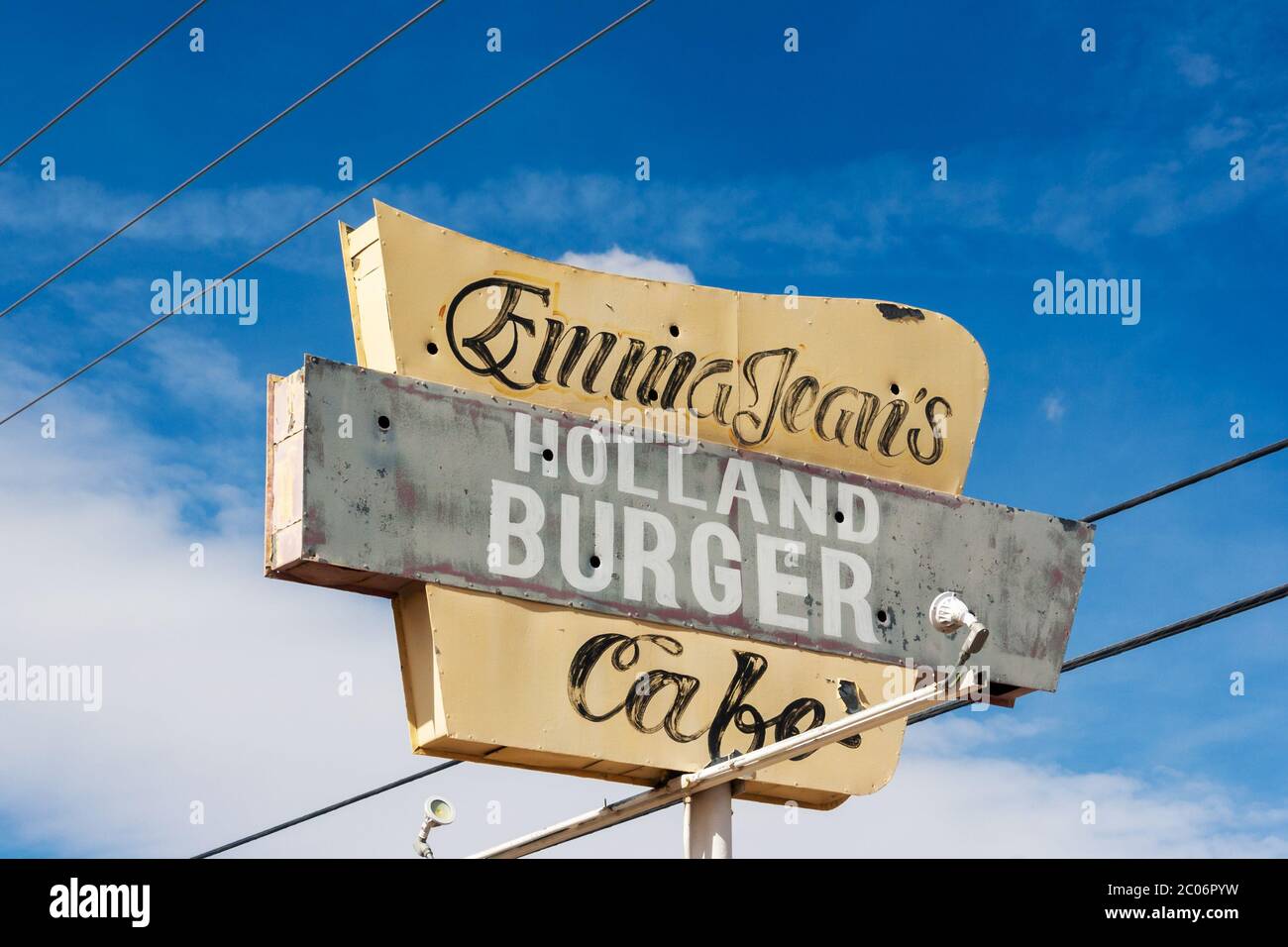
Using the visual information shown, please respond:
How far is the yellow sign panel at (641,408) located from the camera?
11.5 m

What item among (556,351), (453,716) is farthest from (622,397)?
(453,716)

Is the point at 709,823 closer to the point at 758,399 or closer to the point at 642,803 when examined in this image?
the point at 642,803

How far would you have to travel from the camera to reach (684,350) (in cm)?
1278

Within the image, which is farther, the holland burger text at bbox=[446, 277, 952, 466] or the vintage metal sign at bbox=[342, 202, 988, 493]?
the holland burger text at bbox=[446, 277, 952, 466]

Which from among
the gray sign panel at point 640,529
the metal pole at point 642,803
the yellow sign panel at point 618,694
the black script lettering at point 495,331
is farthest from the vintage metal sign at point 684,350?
the metal pole at point 642,803

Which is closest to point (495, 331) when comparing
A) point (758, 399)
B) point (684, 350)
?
point (684, 350)

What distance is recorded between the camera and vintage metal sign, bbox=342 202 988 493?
11.9m

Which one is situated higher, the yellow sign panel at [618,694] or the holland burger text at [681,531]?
the holland burger text at [681,531]

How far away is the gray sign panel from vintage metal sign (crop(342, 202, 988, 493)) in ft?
0.73

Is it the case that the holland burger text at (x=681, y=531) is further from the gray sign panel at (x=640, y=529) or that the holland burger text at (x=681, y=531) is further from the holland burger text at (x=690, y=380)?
the holland burger text at (x=690, y=380)

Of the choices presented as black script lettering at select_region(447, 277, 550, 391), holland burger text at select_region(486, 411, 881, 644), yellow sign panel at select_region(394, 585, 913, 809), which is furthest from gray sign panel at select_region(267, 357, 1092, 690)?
black script lettering at select_region(447, 277, 550, 391)

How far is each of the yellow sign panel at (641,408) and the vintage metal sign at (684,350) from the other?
0.04 ft

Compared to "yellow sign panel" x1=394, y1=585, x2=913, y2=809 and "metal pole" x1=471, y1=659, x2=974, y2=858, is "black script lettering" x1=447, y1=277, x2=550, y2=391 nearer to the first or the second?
"yellow sign panel" x1=394, y1=585, x2=913, y2=809

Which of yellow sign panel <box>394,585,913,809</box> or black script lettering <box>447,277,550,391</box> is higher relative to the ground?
black script lettering <box>447,277,550,391</box>
